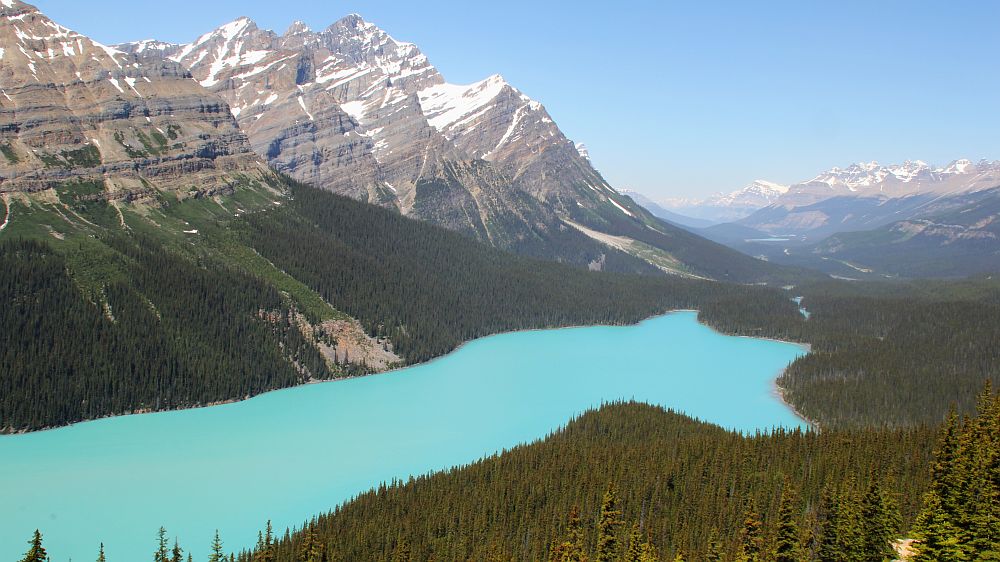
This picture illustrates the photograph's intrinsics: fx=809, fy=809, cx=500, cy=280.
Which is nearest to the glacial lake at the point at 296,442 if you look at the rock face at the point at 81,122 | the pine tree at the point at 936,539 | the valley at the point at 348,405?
the valley at the point at 348,405

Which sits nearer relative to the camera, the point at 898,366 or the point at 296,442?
the point at 296,442

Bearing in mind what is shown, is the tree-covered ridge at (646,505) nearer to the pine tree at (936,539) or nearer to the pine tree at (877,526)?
the pine tree at (877,526)

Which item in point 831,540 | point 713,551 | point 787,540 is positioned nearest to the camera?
point 787,540

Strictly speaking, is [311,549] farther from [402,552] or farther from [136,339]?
[136,339]

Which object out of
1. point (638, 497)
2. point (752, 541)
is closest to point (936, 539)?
point (752, 541)

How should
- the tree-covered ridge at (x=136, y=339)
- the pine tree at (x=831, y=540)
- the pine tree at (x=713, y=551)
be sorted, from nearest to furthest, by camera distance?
the pine tree at (x=831, y=540)
the pine tree at (x=713, y=551)
the tree-covered ridge at (x=136, y=339)

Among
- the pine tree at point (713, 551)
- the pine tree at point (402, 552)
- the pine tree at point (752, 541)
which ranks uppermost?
the pine tree at point (752, 541)

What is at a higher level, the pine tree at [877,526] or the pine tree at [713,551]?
the pine tree at [877,526]
